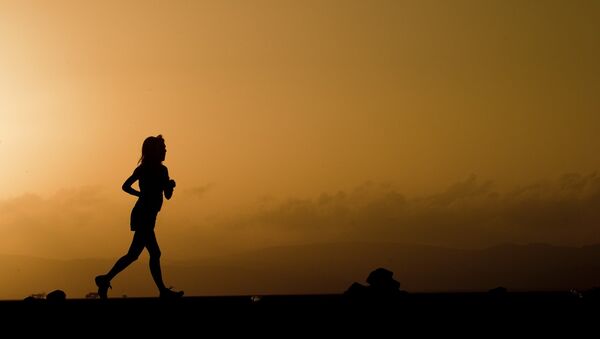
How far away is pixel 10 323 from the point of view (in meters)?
8.12

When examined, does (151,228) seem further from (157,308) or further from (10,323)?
(10,323)

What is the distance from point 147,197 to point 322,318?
557 cm

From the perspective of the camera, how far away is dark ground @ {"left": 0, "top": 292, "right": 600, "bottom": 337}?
7.18 metres

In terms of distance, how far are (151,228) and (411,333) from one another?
687 cm

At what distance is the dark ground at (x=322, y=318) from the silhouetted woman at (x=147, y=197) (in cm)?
283

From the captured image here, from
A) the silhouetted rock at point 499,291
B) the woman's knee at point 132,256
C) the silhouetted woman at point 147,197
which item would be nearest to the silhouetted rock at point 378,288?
the silhouetted rock at point 499,291

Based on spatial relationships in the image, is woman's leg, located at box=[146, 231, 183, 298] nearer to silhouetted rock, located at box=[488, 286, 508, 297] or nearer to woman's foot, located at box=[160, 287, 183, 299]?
woman's foot, located at box=[160, 287, 183, 299]

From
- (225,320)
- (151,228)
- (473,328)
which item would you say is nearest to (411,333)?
(473,328)

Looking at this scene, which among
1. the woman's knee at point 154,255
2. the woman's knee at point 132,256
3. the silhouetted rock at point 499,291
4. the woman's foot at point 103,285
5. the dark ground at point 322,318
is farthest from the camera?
the woman's knee at point 154,255

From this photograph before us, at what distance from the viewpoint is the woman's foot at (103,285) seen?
12523 millimetres

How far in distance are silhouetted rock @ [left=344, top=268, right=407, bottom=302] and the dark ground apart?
0.28m

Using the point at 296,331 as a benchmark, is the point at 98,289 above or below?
above

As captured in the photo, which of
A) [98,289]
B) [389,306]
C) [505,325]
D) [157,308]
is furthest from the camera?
[98,289]

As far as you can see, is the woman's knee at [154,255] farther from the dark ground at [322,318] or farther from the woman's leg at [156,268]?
the dark ground at [322,318]
